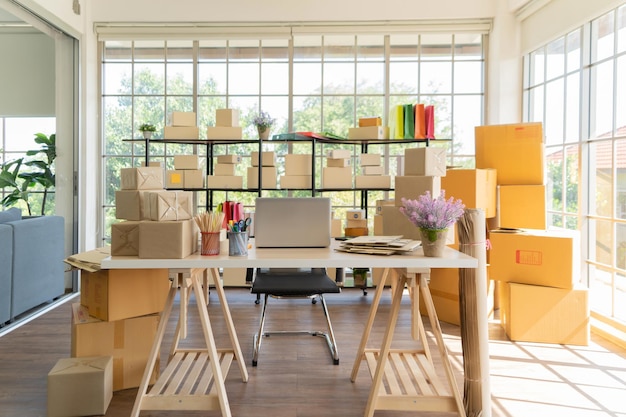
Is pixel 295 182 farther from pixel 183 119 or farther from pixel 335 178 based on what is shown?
pixel 183 119

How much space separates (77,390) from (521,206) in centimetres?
319

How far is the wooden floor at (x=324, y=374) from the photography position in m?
2.38

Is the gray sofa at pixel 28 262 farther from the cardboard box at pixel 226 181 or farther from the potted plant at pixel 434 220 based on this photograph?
the potted plant at pixel 434 220

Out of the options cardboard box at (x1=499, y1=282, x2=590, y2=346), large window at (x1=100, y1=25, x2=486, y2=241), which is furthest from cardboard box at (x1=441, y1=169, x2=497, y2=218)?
large window at (x1=100, y1=25, x2=486, y2=241)

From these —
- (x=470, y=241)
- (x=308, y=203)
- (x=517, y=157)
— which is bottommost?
(x=470, y=241)

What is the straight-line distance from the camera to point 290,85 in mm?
5219

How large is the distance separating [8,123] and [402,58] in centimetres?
494

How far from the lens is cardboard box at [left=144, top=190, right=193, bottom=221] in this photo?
6.73 feet

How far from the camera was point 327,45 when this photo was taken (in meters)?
5.17

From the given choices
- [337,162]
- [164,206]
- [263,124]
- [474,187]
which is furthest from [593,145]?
[164,206]

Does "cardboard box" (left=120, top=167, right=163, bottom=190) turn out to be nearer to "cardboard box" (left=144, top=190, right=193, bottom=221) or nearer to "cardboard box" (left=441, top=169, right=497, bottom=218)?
"cardboard box" (left=144, top=190, right=193, bottom=221)

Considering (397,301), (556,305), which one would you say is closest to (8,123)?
(397,301)

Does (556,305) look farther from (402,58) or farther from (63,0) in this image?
(63,0)

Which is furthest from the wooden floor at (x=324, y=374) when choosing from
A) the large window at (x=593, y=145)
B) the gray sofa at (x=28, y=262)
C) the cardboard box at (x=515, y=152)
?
the cardboard box at (x=515, y=152)
